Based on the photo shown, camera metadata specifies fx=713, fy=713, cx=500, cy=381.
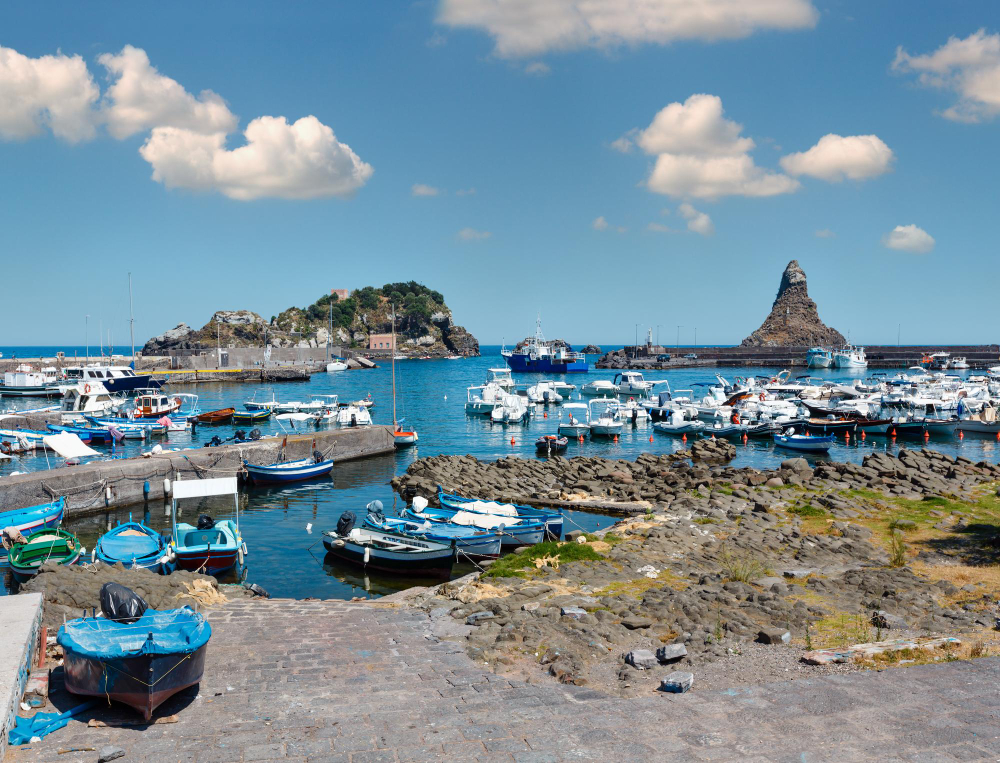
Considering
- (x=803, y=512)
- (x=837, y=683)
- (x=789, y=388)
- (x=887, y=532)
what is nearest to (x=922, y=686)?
(x=837, y=683)

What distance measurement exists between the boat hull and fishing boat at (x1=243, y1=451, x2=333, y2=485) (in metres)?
26.0

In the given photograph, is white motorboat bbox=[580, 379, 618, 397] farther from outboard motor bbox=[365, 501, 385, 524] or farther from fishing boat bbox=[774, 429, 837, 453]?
outboard motor bbox=[365, 501, 385, 524]

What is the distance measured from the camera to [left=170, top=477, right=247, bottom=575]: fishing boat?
21125 millimetres

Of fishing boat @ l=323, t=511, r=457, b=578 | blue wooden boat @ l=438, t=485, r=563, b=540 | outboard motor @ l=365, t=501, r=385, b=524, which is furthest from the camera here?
outboard motor @ l=365, t=501, r=385, b=524

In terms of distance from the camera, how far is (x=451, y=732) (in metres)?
9.07

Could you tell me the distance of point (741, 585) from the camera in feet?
51.4

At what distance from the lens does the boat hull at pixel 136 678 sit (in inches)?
372

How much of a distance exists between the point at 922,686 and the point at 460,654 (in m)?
7.04

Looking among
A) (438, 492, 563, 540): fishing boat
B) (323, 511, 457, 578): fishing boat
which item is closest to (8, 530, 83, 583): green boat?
(323, 511, 457, 578): fishing boat

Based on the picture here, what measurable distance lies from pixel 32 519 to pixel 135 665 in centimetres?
1804

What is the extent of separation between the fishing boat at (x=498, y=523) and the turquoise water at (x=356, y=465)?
1.99 metres

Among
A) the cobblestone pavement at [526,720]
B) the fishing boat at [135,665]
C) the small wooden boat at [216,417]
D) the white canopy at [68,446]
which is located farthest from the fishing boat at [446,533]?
the small wooden boat at [216,417]

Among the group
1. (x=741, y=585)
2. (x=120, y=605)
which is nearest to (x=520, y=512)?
(x=741, y=585)

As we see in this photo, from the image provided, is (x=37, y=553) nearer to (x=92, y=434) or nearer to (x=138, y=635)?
(x=138, y=635)
